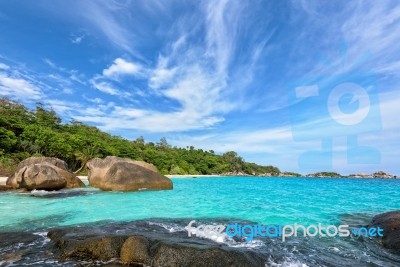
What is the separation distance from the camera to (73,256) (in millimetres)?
5641

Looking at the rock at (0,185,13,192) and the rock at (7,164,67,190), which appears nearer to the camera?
the rock at (7,164,67,190)

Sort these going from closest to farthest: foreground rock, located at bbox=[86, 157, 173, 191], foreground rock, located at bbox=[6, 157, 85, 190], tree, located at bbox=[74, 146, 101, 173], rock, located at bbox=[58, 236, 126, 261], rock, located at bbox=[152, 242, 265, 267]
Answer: rock, located at bbox=[152, 242, 265, 267] → rock, located at bbox=[58, 236, 126, 261] → foreground rock, located at bbox=[6, 157, 85, 190] → foreground rock, located at bbox=[86, 157, 173, 191] → tree, located at bbox=[74, 146, 101, 173]

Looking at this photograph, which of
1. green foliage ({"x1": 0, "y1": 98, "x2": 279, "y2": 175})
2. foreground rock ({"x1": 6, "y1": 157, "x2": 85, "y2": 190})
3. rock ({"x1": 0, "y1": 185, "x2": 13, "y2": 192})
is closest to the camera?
foreground rock ({"x1": 6, "y1": 157, "x2": 85, "y2": 190})

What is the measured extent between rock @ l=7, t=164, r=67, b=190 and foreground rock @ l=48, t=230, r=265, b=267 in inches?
621

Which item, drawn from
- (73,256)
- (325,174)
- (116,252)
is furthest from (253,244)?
(325,174)

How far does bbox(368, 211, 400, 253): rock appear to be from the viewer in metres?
7.12

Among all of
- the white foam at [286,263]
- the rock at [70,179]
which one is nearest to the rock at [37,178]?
the rock at [70,179]

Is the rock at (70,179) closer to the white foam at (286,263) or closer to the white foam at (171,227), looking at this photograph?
the white foam at (171,227)

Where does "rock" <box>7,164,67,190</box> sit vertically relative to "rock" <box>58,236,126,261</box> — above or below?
above

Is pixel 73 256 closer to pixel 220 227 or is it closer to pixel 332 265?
pixel 220 227

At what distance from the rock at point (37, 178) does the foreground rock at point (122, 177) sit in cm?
291

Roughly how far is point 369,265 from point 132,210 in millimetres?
9454

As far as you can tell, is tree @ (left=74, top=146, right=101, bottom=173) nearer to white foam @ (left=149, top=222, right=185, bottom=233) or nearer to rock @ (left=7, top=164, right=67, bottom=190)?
rock @ (left=7, top=164, right=67, bottom=190)

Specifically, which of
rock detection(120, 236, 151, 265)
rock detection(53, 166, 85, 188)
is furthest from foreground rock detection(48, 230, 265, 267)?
rock detection(53, 166, 85, 188)
